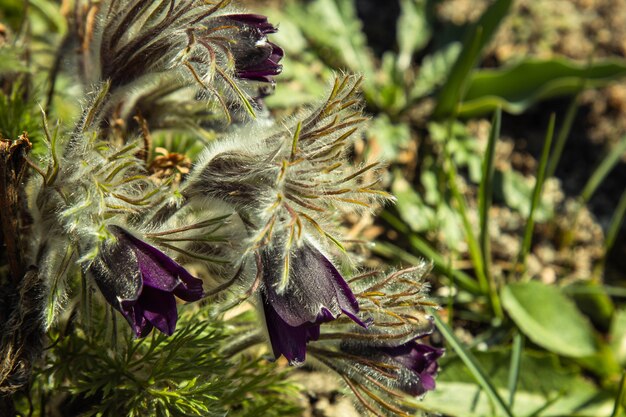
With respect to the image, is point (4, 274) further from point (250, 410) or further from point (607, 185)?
point (607, 185)

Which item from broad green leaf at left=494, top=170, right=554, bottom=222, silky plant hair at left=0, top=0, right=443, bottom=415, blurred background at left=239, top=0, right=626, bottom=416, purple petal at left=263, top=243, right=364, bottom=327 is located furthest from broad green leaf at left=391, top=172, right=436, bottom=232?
purple petal at left=263, top=243, right=364, bottom=327

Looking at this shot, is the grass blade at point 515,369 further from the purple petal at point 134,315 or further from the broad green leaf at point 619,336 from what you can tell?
the purple petal at point 134,315

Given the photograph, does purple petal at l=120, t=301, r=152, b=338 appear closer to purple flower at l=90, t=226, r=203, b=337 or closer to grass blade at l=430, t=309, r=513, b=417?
purple flower at l=90, t=226, r=203, b=337

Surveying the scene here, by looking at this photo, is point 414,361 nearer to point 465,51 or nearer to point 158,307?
point 158,307

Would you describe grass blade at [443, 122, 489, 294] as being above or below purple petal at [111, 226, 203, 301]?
below

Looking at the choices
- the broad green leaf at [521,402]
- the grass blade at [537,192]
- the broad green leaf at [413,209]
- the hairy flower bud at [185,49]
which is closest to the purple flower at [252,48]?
the hairy flower bud at [185,49]
